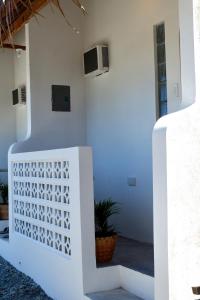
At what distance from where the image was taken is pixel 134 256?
5430 mm

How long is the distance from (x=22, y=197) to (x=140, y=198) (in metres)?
1.81

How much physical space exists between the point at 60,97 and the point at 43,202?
2573 mm

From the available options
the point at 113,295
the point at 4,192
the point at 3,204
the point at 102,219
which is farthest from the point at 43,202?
the point at 4,192

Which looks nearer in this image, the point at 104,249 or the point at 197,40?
the point at 197,40

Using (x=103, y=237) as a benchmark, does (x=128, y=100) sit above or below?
above

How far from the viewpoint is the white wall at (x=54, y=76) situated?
25.0 feet

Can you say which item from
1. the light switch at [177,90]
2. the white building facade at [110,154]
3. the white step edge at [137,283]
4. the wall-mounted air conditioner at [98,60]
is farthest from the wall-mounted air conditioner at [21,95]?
the white step edge at [137,283]

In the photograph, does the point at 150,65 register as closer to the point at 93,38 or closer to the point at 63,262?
the point at 93,38

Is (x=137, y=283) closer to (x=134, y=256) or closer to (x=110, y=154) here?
(x=134, y=256)

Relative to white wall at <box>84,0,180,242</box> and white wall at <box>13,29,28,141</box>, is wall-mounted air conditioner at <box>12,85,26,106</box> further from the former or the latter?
white wall at <box>84,0,180,242</box>

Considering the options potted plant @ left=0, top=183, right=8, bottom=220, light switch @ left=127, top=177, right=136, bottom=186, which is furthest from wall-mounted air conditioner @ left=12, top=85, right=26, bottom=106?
light switch @ left=127, top=177, right=136, bottom=186

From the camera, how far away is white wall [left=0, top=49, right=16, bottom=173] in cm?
1039

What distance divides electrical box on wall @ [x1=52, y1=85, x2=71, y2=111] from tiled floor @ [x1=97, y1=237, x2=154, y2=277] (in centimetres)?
269

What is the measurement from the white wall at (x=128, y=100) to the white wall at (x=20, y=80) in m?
2.41
